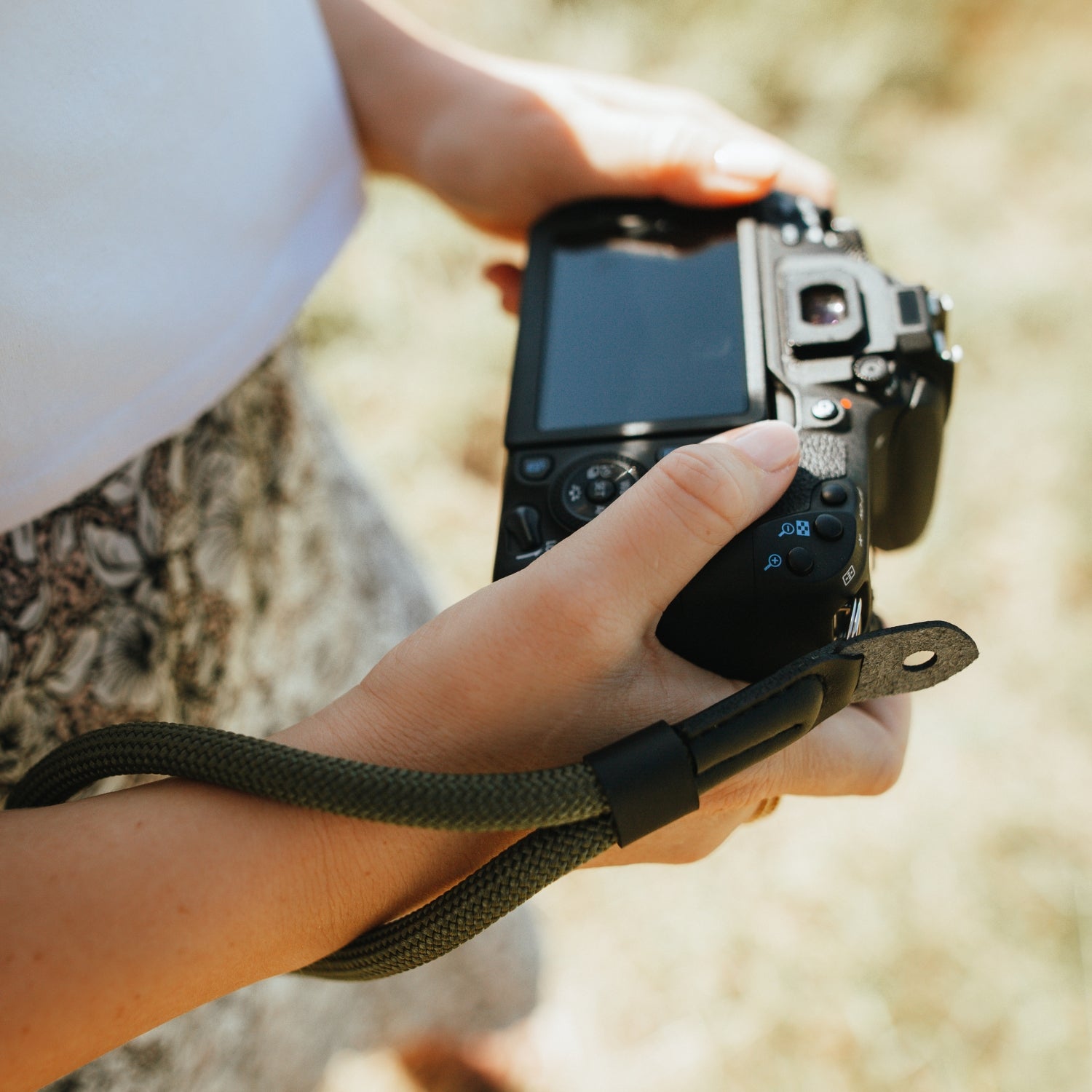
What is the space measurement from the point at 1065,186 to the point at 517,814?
2.17 meters

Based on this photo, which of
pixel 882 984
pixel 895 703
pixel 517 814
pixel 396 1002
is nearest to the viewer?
pixel 517 814

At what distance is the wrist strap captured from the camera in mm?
483

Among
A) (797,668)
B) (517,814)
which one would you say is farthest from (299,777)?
(797,668)

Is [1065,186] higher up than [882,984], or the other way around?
[1065,186]

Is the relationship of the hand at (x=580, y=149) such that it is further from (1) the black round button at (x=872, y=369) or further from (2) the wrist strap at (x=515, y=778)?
(2) the wrist strap at (x=515, y=778)

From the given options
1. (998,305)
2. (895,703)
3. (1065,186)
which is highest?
(1065,186)

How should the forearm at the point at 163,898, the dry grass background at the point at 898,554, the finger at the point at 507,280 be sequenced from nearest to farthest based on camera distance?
the forearm at the point at 163,898, the finger at the point at 507,280, the dry grass background at the point at 898,554

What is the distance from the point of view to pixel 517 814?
1.57 feet

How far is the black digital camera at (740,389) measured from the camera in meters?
0.57

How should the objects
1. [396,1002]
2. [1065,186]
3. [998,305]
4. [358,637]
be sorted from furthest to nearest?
[1065,186] < [998,305] < [396,1002] < [358,637]

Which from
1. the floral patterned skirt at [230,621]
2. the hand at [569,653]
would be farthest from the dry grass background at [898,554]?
the hand at [569,653]

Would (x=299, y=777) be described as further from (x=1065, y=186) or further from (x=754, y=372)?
(x=1065, y=186)

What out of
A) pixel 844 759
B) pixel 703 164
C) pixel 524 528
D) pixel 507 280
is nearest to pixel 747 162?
pixel 703 164

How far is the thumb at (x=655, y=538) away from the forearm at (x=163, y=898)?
0.47 ft
